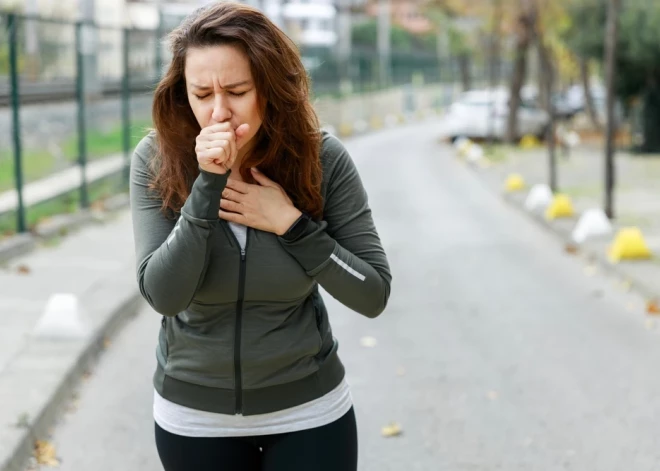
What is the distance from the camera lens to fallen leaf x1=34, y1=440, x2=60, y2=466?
212 inches

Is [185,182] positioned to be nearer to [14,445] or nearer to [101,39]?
[14,445]

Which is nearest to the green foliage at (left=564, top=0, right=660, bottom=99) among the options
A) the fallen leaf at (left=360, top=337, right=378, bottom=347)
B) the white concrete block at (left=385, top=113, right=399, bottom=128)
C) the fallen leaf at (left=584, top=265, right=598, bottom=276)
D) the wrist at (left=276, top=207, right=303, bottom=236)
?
the fallen leaf at (left=584, top=265, right=598, bottom=276)

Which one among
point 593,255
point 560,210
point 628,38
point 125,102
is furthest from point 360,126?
point 593,255

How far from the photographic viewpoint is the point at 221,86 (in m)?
2.37

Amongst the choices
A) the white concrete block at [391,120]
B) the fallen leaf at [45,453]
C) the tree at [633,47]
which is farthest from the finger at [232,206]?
the white concrete block at [391,120]

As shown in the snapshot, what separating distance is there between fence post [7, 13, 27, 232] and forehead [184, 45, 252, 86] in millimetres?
9831

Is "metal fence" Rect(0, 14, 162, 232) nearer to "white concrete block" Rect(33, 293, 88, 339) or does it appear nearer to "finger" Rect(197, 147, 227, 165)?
"white concrete block" Rect(33, 293, 88, 339)

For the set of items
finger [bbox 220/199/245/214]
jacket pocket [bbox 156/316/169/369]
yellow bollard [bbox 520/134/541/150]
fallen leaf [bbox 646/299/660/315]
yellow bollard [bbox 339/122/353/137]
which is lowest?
yellow bollard [bbox 339/122/353/137]

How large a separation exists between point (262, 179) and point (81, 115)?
1321 centimetres

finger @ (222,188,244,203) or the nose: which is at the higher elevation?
the nose

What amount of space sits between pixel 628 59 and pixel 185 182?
27736 millimetres

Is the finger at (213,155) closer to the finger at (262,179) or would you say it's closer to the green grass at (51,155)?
the finger at (262,179)

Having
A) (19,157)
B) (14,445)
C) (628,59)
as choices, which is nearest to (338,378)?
(14,445)

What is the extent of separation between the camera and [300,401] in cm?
257
